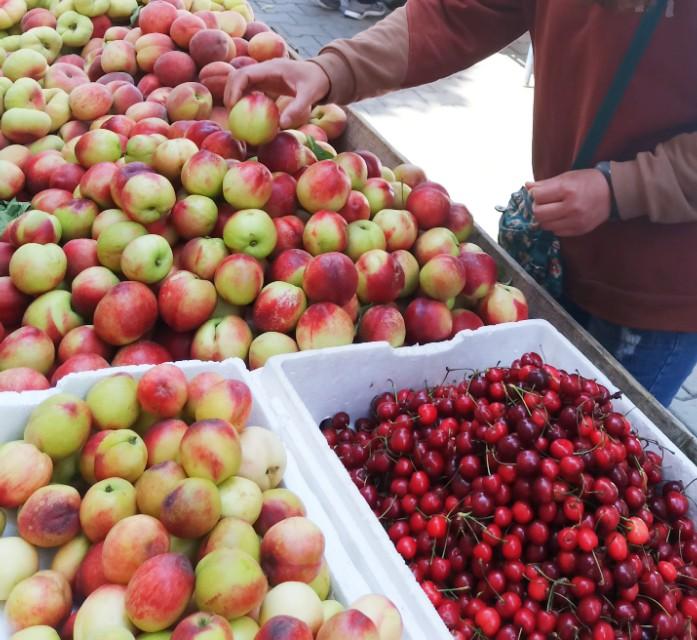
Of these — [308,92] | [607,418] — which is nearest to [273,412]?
[607,418]

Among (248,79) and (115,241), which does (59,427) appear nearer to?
(115,241)

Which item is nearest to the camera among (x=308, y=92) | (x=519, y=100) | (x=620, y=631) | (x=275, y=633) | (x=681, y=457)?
(x=275, y=633)

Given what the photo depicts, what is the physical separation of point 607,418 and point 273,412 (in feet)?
2.06

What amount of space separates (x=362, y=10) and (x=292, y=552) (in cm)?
700

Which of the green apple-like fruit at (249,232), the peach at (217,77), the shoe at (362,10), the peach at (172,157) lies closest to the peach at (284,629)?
the green apple-like fruit at (249,232)

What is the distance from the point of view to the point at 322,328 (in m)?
1.46

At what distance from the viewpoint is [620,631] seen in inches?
43.1

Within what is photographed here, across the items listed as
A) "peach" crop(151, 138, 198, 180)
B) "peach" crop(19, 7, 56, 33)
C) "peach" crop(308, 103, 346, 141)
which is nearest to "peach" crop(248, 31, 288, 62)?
"peach" crop(308, 103, 346, 141)

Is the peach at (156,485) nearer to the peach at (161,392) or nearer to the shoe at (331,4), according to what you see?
the peach at (161,392)

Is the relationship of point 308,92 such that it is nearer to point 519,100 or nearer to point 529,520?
point 529,520

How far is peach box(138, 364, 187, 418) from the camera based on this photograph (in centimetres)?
109

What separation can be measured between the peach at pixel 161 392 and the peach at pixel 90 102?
1378mm

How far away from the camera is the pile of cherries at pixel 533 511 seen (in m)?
1.12

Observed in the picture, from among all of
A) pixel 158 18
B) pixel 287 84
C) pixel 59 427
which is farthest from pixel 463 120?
pixel 59 427
